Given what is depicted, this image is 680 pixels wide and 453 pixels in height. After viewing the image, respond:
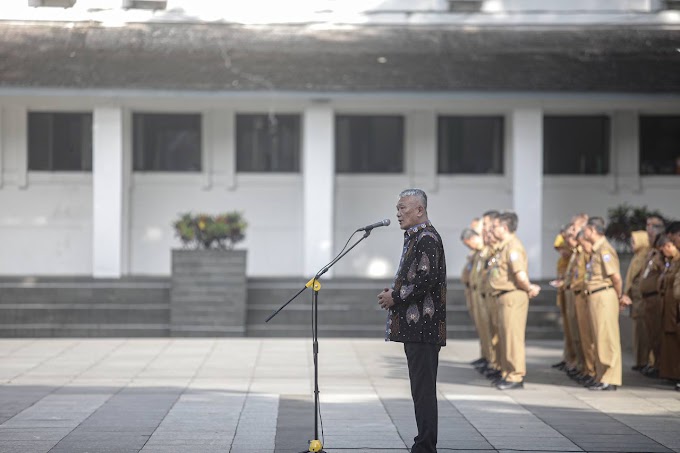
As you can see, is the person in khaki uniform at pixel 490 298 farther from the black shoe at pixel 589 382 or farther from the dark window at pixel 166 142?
the dark window at pixel 166 142

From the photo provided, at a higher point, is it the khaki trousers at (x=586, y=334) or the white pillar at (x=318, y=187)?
the white pillar at (x=318, y=187)

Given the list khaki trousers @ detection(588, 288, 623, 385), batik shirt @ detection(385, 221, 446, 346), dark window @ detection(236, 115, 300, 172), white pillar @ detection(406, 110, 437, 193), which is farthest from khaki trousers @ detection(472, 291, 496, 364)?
dark window @ detection(236, 115, 300, 172)

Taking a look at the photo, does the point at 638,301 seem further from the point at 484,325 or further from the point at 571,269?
the point at 484,325

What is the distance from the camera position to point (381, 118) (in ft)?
84.2

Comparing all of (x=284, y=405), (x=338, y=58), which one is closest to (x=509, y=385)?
(x=284, y=405)

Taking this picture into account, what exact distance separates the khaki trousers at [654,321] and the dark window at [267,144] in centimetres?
1063

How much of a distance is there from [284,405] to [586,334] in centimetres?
419

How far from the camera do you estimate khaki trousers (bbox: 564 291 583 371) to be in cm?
1588

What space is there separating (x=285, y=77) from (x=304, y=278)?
3.56m

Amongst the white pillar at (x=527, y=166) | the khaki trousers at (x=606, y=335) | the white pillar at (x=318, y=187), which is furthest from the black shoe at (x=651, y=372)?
the white pillar at (x=318, y=187)

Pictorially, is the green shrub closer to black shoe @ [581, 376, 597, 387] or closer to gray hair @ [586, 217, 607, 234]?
gray hair @ [586, 217, 607, 234]

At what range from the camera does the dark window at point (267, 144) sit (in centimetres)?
2544

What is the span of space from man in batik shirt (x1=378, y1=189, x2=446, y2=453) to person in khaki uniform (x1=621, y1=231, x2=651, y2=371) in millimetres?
7308

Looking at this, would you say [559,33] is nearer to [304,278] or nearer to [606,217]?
[606,217]
